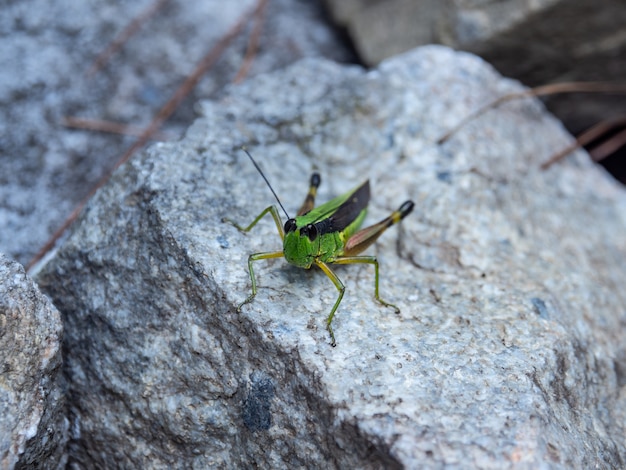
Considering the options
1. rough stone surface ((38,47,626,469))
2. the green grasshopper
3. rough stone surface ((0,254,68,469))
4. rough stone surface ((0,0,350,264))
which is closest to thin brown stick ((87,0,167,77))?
rough stone surface ((0,0,350,264))

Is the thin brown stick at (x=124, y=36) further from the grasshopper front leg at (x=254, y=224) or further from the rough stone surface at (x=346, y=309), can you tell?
the grasshopper front leg at (x=254, y=224)

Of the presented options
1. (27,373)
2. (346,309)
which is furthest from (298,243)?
(27,373)

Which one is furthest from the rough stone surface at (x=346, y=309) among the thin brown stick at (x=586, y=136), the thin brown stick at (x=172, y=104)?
the thin brown stick at (x=172, y=104)

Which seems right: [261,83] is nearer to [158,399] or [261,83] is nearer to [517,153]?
[517,153]

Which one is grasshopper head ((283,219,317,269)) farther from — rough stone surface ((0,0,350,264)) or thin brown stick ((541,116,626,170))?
thin brown stick ((541,116,626,170))

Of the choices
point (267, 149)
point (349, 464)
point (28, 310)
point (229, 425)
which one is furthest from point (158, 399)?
point (267, 149)

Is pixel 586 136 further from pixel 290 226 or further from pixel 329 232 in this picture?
pixel 290 226

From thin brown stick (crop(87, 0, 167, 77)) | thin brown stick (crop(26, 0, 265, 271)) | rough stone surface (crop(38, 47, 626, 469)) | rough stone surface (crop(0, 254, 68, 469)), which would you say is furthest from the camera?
thin brown stick (crop(87, 0, 167, 77))
